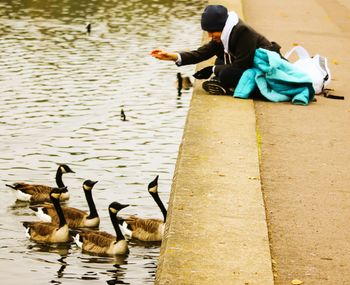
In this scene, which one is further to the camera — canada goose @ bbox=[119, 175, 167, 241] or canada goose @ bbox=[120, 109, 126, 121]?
canada goose @ bbox=[120, 109, 126, 121]

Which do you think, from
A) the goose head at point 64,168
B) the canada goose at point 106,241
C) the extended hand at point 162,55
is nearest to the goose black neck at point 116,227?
the canada goose at point 106,241

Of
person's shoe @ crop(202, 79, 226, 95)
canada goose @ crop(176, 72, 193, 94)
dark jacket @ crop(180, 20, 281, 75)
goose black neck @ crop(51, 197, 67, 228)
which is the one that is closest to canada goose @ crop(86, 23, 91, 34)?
canada goose @ crop(176, 72, 193, 94)

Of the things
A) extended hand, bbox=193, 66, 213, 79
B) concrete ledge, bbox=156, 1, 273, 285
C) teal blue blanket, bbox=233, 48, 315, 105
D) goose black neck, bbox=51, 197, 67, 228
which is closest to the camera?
concrete ledge, bbox=156, 1, 273, 285

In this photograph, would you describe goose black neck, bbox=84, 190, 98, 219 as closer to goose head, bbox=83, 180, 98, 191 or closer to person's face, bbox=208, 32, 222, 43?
goose head, bbox=83, 180, 98, 191

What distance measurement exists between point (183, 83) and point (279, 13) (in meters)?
7.72

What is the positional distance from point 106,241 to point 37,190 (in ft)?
5.28

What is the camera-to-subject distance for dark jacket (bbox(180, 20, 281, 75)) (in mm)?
11695

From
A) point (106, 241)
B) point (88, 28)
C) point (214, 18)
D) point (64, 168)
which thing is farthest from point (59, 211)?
point (88, 28)

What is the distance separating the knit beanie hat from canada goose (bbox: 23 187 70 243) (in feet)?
8.94

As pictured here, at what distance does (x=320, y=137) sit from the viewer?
1027cm

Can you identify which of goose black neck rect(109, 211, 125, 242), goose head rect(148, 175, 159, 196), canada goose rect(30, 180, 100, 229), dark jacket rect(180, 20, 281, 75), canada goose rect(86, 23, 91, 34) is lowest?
canada goose rect(86, 23, 91, 34)

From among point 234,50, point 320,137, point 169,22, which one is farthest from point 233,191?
point 169,22

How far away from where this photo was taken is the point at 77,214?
9977 millimetres

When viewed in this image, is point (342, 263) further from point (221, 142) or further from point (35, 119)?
point (35, 119)
